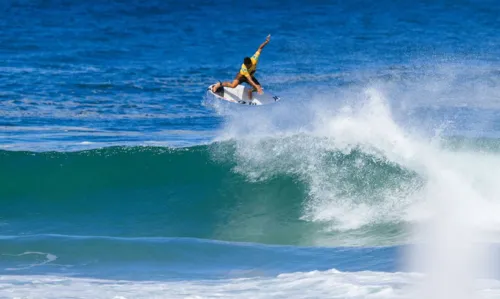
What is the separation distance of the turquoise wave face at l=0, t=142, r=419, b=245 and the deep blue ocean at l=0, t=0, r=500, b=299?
1.3 inches

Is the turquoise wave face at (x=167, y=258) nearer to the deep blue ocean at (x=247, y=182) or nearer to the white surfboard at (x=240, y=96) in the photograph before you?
the deep blue ocean at (x=247, y=182)

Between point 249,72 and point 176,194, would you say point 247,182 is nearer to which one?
point 176,194

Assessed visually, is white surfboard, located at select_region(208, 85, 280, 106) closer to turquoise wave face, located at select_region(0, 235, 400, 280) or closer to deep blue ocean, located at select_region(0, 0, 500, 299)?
deep blue ocean, located at select_region(0, 0, 500, 299)

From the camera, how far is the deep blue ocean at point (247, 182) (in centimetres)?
950

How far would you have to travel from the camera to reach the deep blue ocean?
9500mm

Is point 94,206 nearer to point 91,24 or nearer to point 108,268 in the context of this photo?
point 108,268

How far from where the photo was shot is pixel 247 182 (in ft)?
46.2

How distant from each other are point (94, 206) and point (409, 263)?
5746 millimetres

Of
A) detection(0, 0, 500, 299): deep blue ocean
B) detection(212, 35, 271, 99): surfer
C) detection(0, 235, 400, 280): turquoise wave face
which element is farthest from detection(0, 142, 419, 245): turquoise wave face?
detection(212, 35, 271, 99): surfer

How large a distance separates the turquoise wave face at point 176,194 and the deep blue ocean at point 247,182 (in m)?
0.03

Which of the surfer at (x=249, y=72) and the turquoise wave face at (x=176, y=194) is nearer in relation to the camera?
the turquoise wave face at (x=176, y=194)

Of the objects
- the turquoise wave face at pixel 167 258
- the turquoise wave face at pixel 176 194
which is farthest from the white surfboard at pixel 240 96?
the turquoise wave face at pixel 167 258

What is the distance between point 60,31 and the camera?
1332 inches

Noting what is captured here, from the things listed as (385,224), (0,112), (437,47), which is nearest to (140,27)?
(437,47)
